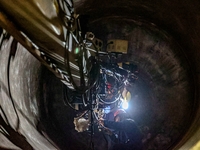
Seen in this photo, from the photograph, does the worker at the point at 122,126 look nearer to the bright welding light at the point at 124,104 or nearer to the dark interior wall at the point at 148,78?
the bright welding light at the point at 124,104

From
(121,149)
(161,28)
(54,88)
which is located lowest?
(121,149)

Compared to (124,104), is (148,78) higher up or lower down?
higher up

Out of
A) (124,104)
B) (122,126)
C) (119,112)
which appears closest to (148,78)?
(124,104)

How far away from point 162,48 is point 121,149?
3.60 feet

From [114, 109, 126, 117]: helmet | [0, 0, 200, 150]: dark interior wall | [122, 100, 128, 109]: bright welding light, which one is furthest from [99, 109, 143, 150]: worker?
[0, 0, 200, 150]: dark interior wall

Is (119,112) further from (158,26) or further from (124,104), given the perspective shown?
(158,26)

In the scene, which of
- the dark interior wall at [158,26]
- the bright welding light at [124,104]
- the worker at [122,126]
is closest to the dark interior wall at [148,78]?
the dark interior wall at [158,26]

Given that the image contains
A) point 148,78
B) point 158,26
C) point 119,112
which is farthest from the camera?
point 148,78

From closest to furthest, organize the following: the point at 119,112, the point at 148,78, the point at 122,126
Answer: the point at 122,126
the point at 119,112
the point at 148,78

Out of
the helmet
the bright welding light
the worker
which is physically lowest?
the worker

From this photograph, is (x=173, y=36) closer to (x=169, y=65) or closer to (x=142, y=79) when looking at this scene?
(x=169, y=65)

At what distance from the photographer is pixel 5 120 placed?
1.59m

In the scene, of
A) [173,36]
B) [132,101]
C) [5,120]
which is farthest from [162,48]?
[5,120]

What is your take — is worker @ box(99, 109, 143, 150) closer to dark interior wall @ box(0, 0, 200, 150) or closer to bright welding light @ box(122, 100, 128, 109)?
bright welding light @ box(122, 100, 128, 109)
